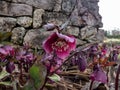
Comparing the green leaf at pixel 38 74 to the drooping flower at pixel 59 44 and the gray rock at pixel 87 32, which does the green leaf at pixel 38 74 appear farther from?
the gray rock at pixel 87 32

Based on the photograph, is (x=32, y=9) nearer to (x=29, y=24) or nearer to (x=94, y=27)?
(x=29, y=24)

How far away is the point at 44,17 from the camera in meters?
3.24

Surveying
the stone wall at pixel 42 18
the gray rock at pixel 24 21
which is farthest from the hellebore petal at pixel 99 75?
the gray rock at pixel 24 21

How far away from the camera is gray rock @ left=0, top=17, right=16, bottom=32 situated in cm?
297

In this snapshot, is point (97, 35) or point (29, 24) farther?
point (97, 35)

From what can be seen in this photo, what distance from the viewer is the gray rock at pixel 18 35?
3.02 m

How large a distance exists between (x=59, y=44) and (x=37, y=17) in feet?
8.50

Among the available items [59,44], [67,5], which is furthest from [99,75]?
[67,5]

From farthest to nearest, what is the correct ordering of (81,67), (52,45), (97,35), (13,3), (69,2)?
(97,35), (69,2), (13,3), (81,67), (52,45)

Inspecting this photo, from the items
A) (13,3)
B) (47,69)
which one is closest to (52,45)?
(47,69)

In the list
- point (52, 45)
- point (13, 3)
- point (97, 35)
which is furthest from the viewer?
point (97, 35)

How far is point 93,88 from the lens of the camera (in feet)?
3.34

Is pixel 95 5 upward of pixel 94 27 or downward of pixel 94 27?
upward

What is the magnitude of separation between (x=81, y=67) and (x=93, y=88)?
28cm
